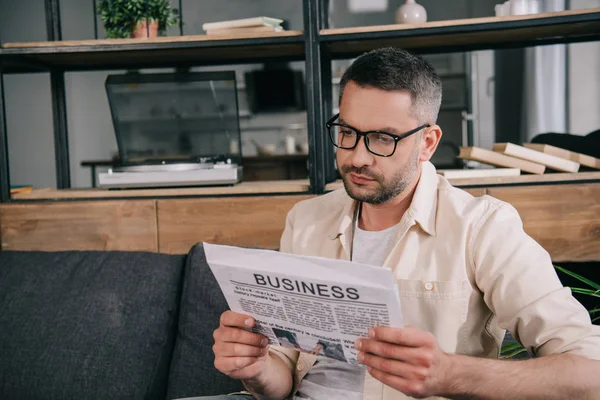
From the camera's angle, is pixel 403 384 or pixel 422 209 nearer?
pixel 403 384

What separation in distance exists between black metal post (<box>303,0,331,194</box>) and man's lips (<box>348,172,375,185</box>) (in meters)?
0.80

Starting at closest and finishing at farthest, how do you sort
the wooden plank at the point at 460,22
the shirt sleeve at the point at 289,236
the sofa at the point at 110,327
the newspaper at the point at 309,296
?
the newspaper at the point at 309,296 → the shirt sleeve at the point at 289,236 → the sofa at the point at 110,327 → the wooden plank at the point at 460,22

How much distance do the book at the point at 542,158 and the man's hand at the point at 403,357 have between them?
1296 mm

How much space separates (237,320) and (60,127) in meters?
1.80

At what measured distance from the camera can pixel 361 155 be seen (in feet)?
3.92

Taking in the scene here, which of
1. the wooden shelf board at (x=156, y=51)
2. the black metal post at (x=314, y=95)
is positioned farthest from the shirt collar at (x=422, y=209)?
the wooden shelf board at (x=156, y=51)

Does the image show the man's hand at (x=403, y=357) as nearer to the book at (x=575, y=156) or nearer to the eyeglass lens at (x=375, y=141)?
the eyeglass lens at (x=375, y=141)

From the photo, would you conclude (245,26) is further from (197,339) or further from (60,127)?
(197,339)

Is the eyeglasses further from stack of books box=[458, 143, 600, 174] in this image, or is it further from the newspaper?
stack of books box=[458, 143, 600, 174]

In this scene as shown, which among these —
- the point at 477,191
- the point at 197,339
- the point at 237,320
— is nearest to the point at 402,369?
the point at 237,320

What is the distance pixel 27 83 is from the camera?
233 inches

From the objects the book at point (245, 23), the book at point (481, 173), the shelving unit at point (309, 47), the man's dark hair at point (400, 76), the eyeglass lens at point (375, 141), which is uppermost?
the book at point (245, 23)

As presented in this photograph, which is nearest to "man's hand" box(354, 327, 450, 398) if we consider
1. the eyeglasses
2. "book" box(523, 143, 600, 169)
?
the eyeglasses

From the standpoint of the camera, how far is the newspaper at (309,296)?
82 centimetres
